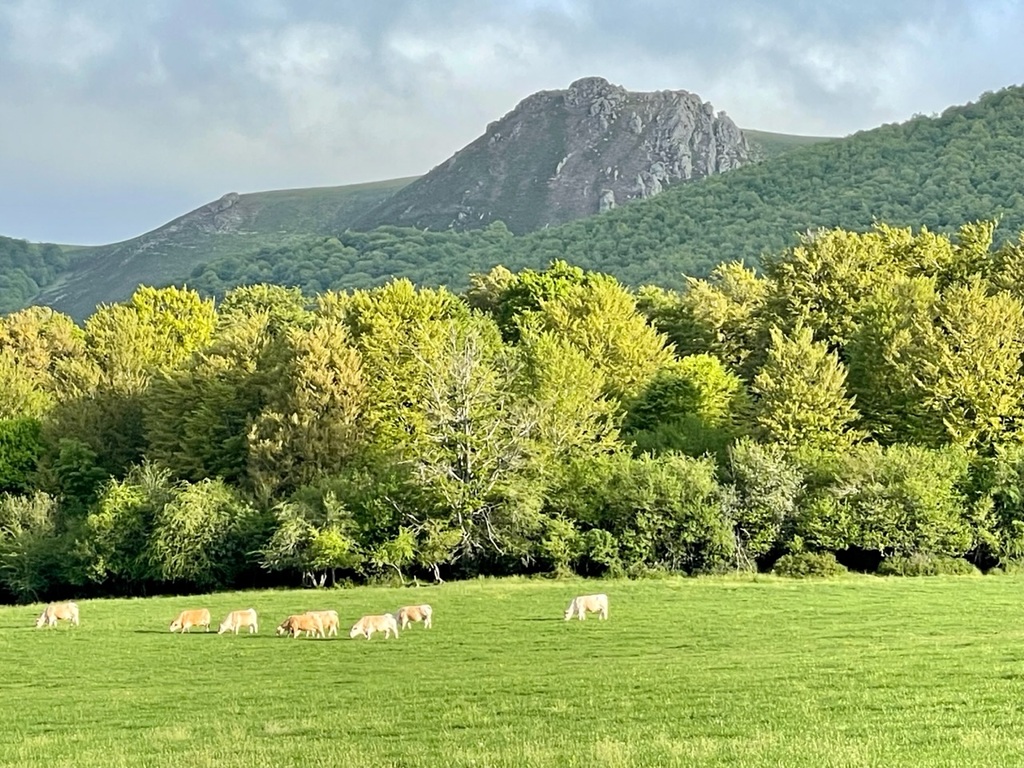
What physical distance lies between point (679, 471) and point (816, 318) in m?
21.4

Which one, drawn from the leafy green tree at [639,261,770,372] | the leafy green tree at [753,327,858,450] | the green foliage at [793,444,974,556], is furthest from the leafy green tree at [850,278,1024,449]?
the leafy green tree at [639,261,770,372]

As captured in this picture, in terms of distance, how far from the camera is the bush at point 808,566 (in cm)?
5447

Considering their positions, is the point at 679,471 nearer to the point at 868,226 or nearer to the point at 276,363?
the point at 276,363

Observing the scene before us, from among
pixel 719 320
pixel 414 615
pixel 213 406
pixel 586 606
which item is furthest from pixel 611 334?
pixel 414 615

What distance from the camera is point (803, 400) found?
62.3m

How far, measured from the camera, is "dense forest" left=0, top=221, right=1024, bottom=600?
5700 cm

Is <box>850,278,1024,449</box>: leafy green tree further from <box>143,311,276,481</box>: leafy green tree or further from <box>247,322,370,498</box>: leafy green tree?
<box>143,311,276,481</box>: leafy green tree

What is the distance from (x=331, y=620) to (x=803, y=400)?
117 feet

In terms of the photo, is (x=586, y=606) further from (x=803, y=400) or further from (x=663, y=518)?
(x=803, y=400)

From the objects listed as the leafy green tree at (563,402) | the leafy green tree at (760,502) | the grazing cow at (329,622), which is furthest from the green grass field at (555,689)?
the leafy green tree at (563,402)

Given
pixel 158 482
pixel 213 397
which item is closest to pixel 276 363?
pixel 213 397

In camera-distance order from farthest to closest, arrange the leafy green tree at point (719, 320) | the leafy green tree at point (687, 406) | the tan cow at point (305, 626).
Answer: the leafy green tree at point (719, 320) < the leafy green tree at point (687, 406) < the tan cow at point (305, 626)

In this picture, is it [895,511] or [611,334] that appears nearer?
[895,511]

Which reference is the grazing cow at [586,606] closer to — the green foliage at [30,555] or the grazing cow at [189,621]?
the grazing cow at [189,621]
